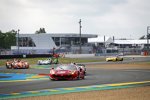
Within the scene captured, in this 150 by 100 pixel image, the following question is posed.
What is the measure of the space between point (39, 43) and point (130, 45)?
4617cm

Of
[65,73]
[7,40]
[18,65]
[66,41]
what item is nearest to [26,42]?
[66,41]

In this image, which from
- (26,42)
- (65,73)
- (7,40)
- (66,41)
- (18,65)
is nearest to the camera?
(65,73)

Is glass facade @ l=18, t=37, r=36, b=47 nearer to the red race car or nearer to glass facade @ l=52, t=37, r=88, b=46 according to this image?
glass facade @ l=52, t=37, r=88, b=46

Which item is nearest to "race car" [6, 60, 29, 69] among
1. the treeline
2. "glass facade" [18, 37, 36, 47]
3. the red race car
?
the red race car

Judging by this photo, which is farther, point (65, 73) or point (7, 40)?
point (7, 40)

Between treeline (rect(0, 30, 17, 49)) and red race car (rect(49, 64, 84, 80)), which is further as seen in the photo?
treeline (rect(0, 30, 17, 49))

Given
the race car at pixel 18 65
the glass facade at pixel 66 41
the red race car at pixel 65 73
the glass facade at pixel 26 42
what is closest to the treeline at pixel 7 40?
the glass facade at pixel 26 42

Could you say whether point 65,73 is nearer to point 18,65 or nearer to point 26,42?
point 18,65

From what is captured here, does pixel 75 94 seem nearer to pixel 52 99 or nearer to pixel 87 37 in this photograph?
pixel 52 99

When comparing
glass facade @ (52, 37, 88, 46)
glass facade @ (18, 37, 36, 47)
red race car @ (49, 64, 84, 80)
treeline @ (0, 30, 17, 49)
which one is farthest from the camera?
treeline @ (0, 30, 17, 49)

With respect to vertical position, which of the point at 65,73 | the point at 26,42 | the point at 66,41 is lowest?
the point at 65,73

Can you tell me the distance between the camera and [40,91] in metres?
14.3

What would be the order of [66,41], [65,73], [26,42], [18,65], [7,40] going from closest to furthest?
[65,73]
[18,65]
[26,42]
[66,41]
[7,40]

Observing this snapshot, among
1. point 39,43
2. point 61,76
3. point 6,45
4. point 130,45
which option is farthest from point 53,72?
point 130,45
